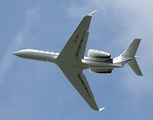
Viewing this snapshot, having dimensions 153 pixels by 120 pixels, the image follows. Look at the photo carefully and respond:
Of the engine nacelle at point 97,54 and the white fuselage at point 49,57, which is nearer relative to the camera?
the engine nacelle at point 97,54

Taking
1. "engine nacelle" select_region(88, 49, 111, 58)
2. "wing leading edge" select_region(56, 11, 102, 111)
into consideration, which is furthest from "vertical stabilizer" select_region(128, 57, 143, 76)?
"wing leading edge" select_region(56, 11, 102, 111)

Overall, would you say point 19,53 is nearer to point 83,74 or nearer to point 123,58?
point 83,74

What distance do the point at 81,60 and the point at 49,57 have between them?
15.0 feet

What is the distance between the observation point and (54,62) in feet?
108

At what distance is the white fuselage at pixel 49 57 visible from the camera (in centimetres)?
3213

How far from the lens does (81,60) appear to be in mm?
31719

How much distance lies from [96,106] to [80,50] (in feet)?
35.0

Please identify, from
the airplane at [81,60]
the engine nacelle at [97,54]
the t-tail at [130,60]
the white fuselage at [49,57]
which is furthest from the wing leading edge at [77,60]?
the t-tail at [130,60]

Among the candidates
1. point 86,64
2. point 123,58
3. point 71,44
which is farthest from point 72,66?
point 123,58

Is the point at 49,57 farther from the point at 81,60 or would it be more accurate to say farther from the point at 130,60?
the point at 130,60

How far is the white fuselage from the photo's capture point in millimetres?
32128

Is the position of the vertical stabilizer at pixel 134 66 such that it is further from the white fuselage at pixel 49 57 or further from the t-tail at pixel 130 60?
the white fuselage at pixel 49 57

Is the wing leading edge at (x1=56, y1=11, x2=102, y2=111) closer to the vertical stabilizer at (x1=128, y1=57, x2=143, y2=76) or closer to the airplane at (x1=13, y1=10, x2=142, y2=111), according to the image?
the airplane at (x1=13, y1=10, x2=142, y2=111)

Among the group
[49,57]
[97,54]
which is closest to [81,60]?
[97,54]
